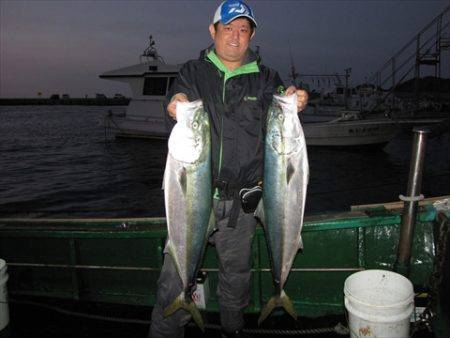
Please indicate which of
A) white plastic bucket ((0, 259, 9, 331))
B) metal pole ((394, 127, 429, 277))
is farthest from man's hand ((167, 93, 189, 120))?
white plastic bucket ((0, 259, 9, 331))

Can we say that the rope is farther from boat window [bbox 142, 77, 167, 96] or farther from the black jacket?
boat window [bbox 142, 77, 167, 96]

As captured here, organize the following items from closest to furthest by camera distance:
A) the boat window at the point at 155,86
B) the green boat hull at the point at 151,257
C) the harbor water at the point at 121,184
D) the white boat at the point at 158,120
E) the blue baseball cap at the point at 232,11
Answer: the blue baseball cap at the point at 232,11 < the green boat hull at the point at 151,257 < the harbor water at the point at 121,184 < the white boat at the point at 158,120 < the boat window at the point at 155,86

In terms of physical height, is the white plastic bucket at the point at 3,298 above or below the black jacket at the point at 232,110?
below

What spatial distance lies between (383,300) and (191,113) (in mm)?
2131

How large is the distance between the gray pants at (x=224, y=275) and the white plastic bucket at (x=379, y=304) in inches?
36.0

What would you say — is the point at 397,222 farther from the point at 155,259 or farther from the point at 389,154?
the point at 389,154

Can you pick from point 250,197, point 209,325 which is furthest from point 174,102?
point 209,325

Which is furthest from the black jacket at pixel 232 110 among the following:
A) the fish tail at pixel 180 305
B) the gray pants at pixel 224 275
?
the fish tail at pixel 180 305

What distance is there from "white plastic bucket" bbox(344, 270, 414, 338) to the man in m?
0.98

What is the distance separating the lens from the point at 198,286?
4086 mm

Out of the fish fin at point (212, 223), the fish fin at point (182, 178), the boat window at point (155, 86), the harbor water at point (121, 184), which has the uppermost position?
the boat window at point (155, 86)

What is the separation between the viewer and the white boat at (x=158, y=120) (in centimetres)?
1956

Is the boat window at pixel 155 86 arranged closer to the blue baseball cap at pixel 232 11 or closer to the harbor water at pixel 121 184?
the harbor water at pixel 121 184

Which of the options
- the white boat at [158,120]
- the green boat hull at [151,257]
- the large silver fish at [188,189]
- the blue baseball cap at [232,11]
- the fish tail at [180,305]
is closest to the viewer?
the large silver fish at [188,189]
